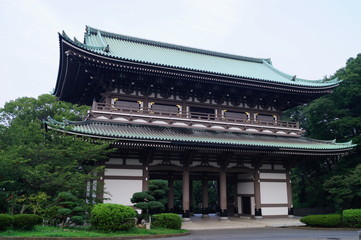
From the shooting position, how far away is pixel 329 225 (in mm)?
20172

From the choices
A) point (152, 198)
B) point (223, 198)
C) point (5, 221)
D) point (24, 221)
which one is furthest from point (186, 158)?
point (5, 221)

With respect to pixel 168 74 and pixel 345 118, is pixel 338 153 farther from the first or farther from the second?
pixel 168 74

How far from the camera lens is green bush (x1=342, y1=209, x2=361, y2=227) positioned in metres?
19.5

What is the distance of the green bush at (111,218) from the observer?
1559 cm

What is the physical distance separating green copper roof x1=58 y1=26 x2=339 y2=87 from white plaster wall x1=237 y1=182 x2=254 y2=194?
9.02 metres

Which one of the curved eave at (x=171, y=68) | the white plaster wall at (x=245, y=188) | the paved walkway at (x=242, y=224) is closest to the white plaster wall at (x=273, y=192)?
the white plaster wall at (x=245, y=188)

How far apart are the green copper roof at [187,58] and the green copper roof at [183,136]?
5.10 metres

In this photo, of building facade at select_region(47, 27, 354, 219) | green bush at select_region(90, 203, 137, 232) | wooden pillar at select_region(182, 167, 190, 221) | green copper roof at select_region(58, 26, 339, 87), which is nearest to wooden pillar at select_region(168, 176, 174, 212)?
building facade at select_region(47, 27, 354, 219)

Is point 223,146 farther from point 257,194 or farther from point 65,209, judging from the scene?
point 65,209

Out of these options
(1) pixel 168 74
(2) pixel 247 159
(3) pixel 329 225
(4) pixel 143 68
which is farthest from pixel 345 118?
(4) pixel 143 68

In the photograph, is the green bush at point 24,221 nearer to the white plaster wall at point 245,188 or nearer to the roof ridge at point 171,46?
the white plaster wall at point 245,188

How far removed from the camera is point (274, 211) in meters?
25.4

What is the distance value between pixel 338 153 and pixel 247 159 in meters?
7.20

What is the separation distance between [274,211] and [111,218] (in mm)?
15002
